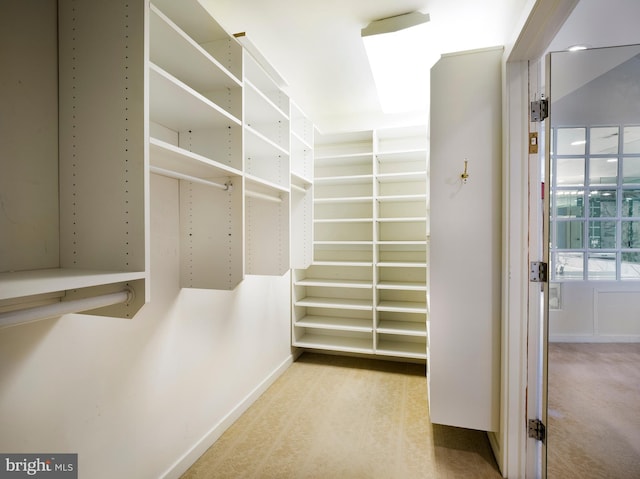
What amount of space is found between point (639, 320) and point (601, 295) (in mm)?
345

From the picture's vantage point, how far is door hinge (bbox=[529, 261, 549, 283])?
5.14ft

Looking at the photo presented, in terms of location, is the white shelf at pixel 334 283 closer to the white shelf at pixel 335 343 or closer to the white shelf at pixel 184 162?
the white shelf at pixel 335 343

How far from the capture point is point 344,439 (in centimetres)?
196

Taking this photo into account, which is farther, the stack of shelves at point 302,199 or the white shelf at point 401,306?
the white shelf at point 401,306

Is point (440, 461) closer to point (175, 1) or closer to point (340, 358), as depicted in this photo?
point (340, 358)

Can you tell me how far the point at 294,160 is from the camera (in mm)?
2625

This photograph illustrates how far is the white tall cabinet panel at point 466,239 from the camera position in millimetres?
1701

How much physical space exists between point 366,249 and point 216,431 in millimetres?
2210

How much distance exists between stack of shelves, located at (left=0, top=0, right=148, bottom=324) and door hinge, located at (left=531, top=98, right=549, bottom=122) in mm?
1808

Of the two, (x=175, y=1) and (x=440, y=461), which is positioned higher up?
(x=175, y=1)

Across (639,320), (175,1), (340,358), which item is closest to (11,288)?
(175,1)

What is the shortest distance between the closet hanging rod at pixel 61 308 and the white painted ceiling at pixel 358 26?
1.49 m

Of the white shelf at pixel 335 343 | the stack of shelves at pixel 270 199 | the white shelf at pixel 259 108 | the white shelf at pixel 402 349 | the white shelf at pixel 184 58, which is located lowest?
the white shelf at pixel 335 343

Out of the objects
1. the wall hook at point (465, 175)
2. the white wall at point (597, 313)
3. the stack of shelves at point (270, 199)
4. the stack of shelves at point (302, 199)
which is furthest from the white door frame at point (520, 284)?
the white wall at point (597, 313)
